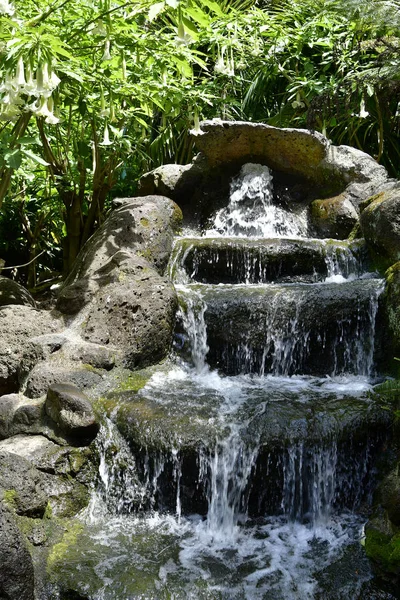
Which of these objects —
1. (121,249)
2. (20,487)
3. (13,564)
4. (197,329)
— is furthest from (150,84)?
(13,564)

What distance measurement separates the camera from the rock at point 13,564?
361cm

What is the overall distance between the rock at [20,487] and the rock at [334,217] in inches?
199

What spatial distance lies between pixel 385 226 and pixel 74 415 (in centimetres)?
364

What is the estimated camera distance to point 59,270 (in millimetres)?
→ 10297

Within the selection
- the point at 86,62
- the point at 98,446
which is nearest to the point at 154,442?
the point at 98,446

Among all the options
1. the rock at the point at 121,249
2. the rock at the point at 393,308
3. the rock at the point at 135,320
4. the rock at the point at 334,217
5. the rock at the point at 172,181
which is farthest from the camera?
the rock at the point at 172,181

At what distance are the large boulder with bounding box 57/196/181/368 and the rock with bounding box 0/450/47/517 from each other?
1.55 m

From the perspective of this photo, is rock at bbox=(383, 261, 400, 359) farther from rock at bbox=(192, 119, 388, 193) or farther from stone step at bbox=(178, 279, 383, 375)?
rock at bbox=(192, 119, 388, 193)

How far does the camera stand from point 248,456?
476cm

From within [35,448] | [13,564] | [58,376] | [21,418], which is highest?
[58,376]

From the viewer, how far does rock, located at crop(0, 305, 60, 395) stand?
588 cm

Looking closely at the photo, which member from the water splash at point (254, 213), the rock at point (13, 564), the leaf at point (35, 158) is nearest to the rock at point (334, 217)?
the water splash at point (254, 213)

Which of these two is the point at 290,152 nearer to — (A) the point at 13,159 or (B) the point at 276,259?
(B) the point at 276,259

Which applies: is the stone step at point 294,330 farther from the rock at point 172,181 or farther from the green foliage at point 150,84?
the rock at point 172,181
